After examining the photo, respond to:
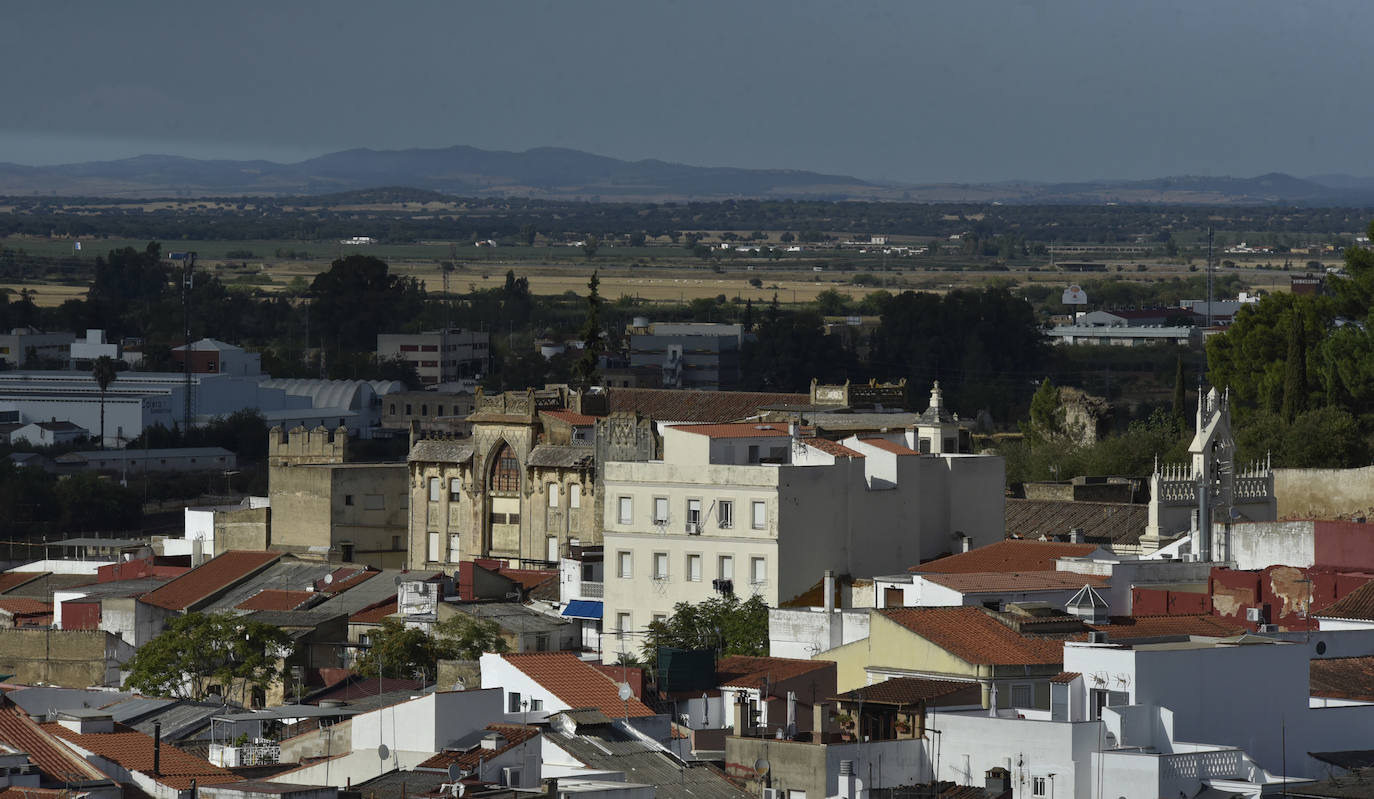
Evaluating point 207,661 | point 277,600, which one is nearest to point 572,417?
point 277,600

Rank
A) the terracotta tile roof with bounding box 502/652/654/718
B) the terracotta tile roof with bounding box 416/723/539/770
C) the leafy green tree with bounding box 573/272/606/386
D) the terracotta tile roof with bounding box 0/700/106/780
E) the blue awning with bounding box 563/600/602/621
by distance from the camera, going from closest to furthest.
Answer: the terracotta tile roof with bounding box 0/700/106/780 < the terracotta tile roof with bounding box 416/723/539/770 < the terracotta tile roof with bounding box 502/652/654/718 < the blue awning with bounding box 563/600/602/621 < the leafy green tree with bounding box 573/272/606/386

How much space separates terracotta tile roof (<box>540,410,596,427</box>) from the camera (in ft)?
172

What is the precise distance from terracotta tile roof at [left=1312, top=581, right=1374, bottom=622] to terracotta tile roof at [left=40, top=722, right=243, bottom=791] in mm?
12088

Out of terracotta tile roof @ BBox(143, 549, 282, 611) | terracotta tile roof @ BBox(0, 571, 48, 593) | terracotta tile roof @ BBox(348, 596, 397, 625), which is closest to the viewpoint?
terracotta tile roof @ BBox(348, 596, 397, 625)

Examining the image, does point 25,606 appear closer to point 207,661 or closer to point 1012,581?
point 207,661

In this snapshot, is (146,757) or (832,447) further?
(832,447)

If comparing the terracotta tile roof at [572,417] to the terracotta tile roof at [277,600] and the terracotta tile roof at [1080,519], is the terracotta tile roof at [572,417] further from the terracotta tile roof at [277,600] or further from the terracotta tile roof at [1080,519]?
the terracotta tile roof at [1080,519]

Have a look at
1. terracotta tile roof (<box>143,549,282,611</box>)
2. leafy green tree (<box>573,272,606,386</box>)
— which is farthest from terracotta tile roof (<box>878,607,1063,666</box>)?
leafy green tree (<box>573,272,606,386</box>)

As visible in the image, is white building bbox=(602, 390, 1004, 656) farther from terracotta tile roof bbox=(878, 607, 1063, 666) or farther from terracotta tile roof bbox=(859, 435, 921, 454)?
terracotta tile roof bbox=(878, 607, 1063, 666)

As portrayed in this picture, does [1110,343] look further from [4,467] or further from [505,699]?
[505,699]

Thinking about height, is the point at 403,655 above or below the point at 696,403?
below

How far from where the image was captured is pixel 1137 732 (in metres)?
25.1

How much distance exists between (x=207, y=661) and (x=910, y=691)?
15.2m

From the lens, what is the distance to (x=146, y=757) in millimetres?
25500
